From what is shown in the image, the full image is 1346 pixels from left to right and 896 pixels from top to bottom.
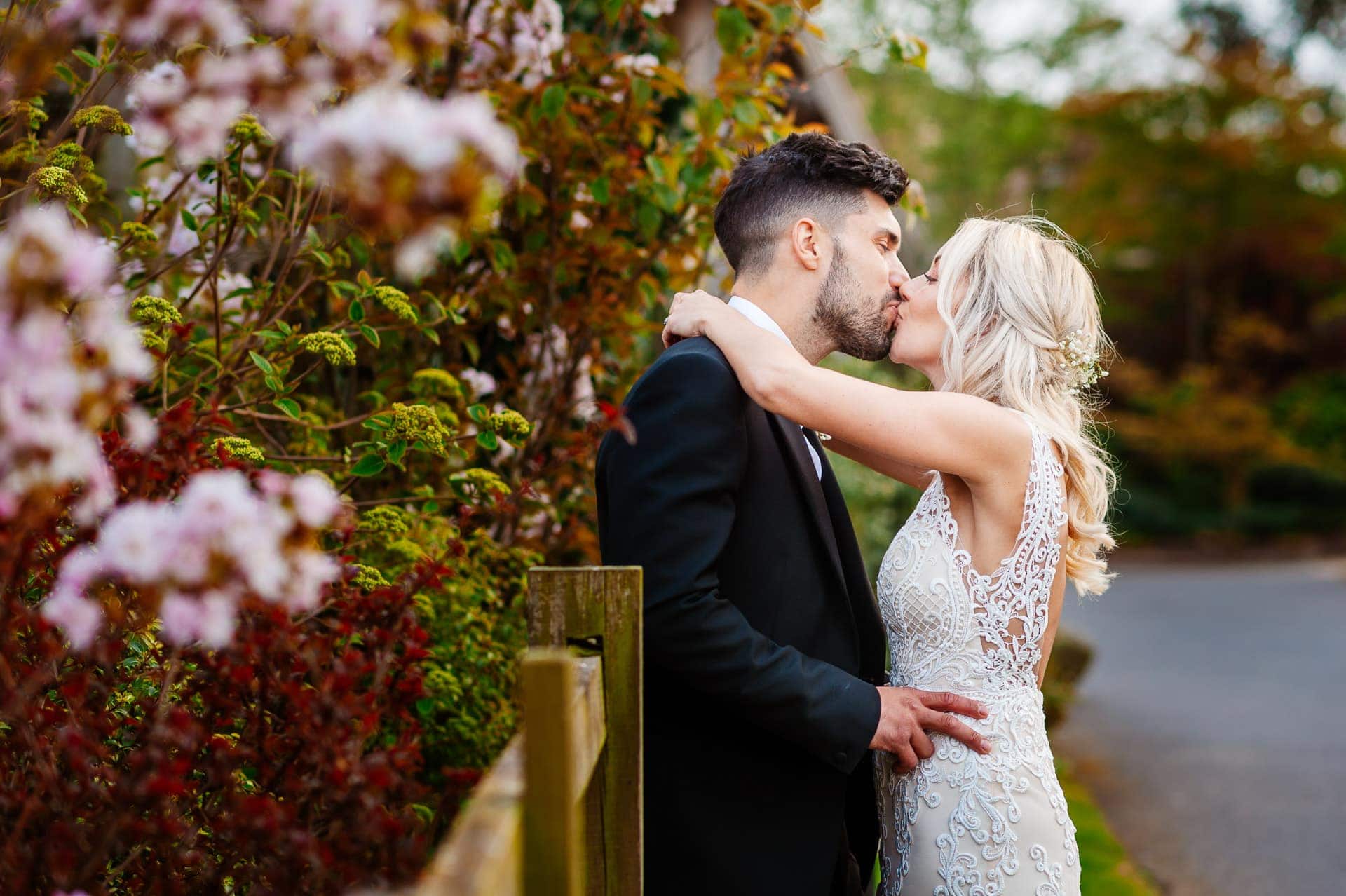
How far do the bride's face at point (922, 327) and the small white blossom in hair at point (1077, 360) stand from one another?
294 millimetres

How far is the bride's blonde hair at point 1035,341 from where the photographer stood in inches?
104

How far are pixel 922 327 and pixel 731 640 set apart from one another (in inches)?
45.4

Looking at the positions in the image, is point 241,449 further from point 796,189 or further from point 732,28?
point 732,28

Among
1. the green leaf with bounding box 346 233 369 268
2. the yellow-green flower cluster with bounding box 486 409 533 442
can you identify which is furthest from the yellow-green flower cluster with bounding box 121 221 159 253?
the yellow-green flower cluster with bounding box 486 409 533 442

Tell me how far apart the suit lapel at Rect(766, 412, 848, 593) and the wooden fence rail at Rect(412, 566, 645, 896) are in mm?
739

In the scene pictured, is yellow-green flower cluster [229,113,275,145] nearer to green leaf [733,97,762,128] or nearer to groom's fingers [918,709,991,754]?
green leaf [733,97,762,128]

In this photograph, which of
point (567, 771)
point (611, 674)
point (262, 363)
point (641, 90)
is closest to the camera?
point (567, 771)

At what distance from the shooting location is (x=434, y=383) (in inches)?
119

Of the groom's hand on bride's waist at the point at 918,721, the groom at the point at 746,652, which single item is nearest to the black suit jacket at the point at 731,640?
the groom at the point at 746,652

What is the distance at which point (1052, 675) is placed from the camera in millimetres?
7668

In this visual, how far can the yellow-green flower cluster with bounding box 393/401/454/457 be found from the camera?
7.40 feet

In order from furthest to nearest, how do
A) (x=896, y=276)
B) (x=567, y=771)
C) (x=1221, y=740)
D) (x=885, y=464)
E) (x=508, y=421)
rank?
(x=1221, y=740), (x=885, y=464), (x=896, y=276), (x=508, y=421), (x=567, y=771)

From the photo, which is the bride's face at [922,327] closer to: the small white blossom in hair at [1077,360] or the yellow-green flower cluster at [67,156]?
the small white blossom in hair at [1077,360]

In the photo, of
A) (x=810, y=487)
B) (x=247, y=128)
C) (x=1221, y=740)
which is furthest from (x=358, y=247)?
(x=1221, y=740)
